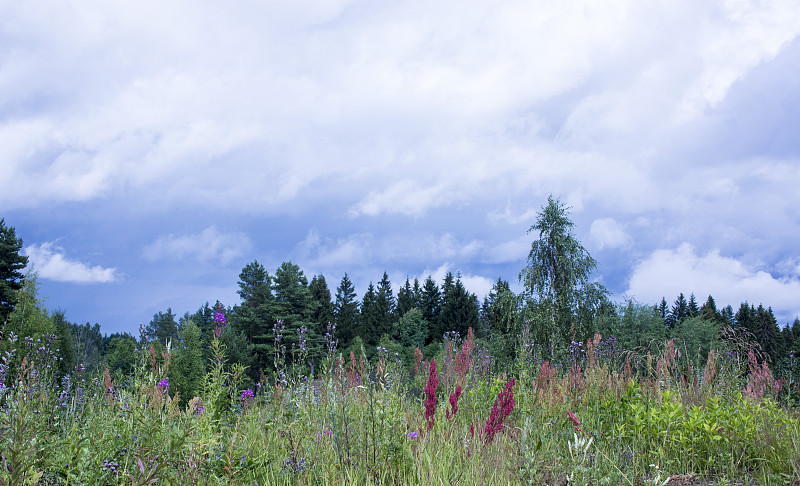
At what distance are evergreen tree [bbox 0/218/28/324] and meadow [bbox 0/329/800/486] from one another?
30.6 m

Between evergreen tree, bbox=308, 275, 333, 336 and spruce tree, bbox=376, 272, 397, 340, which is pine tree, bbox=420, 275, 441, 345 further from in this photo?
evergreen tree, bbox=308, 275, 333, 336

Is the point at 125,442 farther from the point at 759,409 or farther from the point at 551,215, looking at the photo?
the point at 551,215

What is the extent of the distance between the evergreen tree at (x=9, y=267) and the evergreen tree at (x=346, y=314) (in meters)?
22.1

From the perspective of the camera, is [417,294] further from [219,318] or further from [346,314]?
[219,318]

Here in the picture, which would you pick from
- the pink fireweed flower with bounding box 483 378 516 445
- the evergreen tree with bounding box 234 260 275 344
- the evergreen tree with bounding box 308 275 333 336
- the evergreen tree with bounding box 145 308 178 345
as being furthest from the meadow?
the evergreen tree with bounding box 145 308 178 345

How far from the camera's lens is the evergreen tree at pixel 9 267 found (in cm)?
2902

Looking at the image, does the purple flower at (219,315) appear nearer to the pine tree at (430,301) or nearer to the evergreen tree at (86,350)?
the evergreen tree at (86,350)

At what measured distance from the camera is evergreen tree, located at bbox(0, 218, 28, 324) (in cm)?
2902

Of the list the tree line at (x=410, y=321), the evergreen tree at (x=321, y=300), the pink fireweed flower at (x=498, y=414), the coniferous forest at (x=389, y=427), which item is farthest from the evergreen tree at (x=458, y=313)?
the pink fireweed flower at (x=498, y=414)

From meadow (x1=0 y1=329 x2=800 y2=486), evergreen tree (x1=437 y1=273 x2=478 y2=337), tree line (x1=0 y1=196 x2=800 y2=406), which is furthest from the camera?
evergreen tree (x1=437 y1=273 x2=478 y2=337)

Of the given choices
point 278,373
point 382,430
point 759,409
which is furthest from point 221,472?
point 759,409

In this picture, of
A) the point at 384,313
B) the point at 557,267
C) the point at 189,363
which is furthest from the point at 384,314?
the point at 557,267

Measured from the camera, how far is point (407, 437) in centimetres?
366

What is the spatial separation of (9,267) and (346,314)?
1047 inches
